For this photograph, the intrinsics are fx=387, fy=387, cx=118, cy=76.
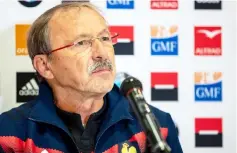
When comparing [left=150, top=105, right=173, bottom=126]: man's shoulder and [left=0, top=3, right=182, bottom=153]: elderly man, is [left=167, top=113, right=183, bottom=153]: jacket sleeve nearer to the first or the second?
[left=150, top=105, right=173, bottom=126]: man's shoulder

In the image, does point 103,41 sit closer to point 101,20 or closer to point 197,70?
point 101,20

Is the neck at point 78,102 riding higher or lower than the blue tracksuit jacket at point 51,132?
higher

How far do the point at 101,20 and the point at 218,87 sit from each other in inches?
26.5

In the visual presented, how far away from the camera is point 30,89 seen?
1679 mm

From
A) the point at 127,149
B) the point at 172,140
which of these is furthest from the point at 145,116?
the point at 172,140

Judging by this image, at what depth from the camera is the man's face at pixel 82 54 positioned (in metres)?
1.28

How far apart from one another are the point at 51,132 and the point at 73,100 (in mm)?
143

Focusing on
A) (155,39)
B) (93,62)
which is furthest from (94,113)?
(155,39)

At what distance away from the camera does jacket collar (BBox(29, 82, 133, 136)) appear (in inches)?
52.7

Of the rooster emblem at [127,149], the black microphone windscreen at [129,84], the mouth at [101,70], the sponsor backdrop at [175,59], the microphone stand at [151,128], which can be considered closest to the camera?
the microphone stand at [151,128]

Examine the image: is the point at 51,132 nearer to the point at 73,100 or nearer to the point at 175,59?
the point at 73,100

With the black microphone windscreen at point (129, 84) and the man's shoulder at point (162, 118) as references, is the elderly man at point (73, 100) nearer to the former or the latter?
the man's shoulder at point (162, 118)

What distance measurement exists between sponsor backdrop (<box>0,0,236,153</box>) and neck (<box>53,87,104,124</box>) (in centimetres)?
28

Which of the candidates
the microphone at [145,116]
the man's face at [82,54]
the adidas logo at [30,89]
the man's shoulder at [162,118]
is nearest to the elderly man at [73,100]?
the man's face at [82,54]
